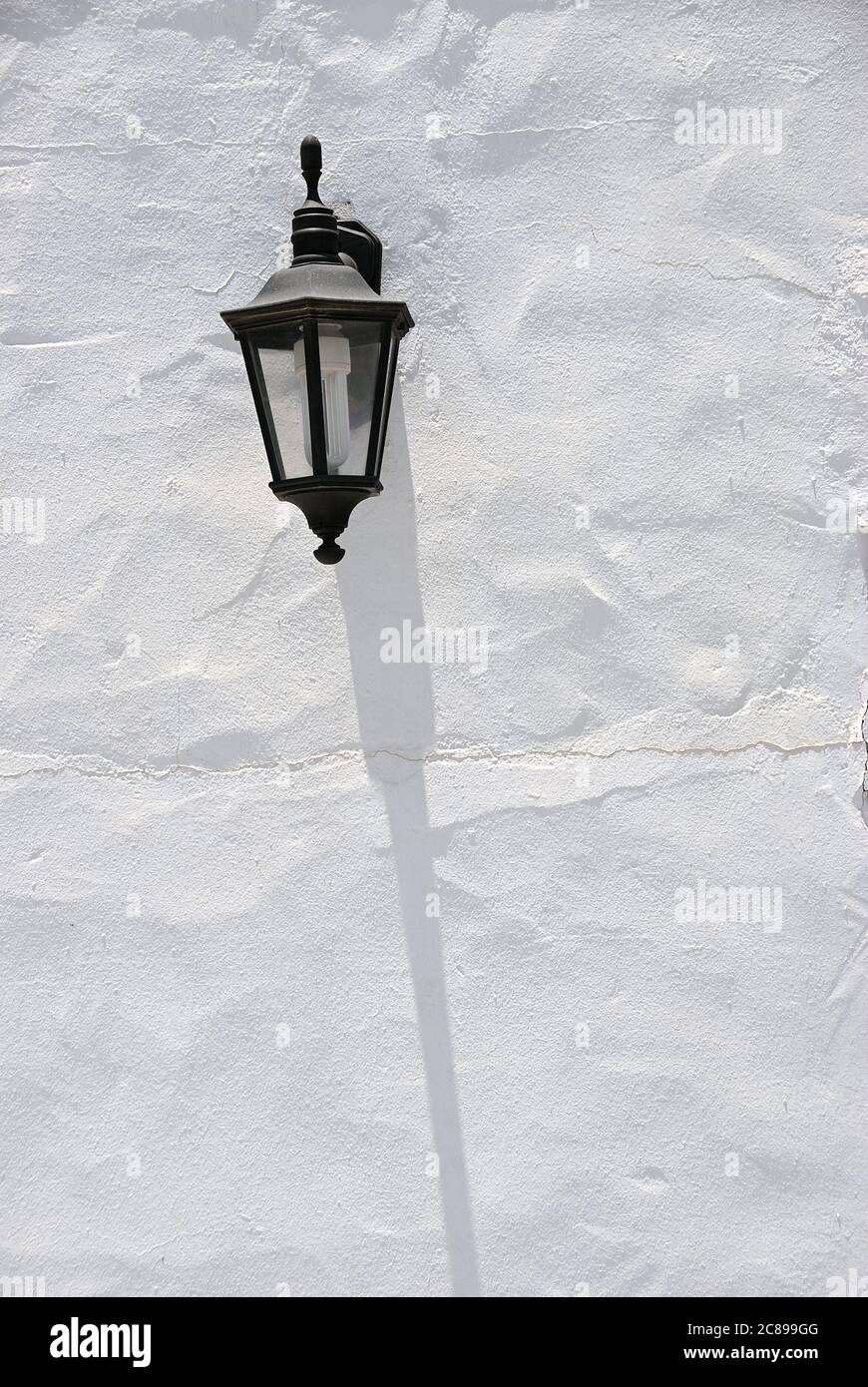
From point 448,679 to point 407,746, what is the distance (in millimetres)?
172

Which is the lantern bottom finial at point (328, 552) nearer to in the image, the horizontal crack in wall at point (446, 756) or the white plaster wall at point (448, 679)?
the white plaster wall at point (448, 679)

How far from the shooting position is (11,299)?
2.85 m

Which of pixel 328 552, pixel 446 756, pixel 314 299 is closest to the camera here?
pixel 314 299

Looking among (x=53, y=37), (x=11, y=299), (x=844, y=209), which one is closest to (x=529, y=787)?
(x=844, y=209)

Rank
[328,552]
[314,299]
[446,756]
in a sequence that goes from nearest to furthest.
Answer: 1. [314,299]
2. [328,552]
3. [446,756]

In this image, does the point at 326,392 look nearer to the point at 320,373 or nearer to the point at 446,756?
the point at 320,373

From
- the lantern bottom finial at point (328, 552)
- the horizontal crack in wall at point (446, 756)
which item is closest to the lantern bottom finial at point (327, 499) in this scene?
the lantern bottom finial at point (328, 552)

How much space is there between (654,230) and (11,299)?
4.72ft

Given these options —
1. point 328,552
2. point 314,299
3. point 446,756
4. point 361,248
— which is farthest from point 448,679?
point 361,248

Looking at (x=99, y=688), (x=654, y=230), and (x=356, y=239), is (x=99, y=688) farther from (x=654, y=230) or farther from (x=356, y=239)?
(x=654, y=230)

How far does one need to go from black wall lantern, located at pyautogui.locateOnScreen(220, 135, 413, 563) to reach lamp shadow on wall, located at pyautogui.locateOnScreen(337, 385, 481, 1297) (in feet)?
0.61

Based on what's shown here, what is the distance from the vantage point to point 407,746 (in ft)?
8.98

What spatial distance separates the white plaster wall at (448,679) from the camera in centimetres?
266

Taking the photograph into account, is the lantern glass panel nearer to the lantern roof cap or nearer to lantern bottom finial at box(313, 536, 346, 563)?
the lantern roof cap
